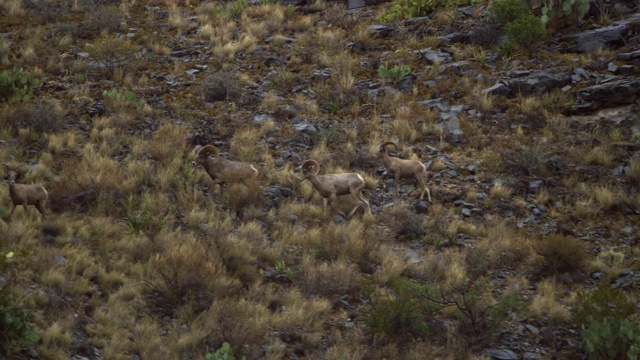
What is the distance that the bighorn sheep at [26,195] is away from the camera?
427 inches

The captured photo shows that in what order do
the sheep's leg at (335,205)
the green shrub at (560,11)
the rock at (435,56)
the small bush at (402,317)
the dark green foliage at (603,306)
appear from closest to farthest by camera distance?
the small bush at (402,317)
the dark green foliage at (603,306)
the sheep's leg at (335,205)
the green shrub at (560,11)
the rock at (435,56)

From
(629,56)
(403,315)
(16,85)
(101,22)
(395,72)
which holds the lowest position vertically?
(403,315)

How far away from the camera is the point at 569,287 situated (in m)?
10.8

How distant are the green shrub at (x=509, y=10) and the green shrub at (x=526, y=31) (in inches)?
20.7

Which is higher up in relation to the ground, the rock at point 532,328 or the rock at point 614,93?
the rock at point 614,93

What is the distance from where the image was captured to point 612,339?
28.2 feet

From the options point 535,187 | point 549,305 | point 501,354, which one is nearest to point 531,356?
point 501,354

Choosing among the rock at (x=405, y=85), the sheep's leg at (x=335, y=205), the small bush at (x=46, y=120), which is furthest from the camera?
the rock at (x=405, y=85)

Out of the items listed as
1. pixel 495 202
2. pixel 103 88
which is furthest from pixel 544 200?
pixel 103 88

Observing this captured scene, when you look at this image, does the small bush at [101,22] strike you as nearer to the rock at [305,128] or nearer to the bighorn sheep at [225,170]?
the rock at [305,128]

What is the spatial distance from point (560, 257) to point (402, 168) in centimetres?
388

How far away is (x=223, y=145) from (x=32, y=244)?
5.88 metres

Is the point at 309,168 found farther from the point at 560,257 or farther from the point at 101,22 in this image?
the point at 101,22

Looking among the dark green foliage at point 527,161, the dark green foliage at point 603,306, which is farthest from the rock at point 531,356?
the dark green foliage at point 527,161
